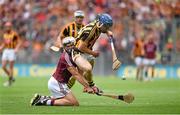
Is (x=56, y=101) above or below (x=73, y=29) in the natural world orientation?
below

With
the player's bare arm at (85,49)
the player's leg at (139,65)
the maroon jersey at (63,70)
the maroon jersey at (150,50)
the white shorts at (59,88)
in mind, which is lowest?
the player's leg at (139,65)

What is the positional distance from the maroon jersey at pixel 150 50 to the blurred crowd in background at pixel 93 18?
1212 mm

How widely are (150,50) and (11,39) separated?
986cm

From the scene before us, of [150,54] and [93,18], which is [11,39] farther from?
[150,54]

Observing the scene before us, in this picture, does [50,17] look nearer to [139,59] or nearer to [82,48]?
[139,59]

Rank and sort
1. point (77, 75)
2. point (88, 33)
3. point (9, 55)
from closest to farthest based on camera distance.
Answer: point (77, 75)
point (88, 33)
point (9, 55)

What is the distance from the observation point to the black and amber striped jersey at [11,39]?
27797 mm

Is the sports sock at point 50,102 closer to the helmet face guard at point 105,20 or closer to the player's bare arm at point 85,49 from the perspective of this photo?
the player's bare arm at point 85,49

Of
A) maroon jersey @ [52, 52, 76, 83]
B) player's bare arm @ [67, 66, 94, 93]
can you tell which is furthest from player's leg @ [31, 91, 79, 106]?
player's bare arm @ [67, 66, 94, 93]

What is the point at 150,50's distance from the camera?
3528 centimetres

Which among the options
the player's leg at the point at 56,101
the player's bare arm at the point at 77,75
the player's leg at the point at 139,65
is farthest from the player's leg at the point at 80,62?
the player's leg at the point at 139,65

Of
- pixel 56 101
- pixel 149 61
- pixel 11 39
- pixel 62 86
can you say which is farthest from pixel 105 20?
pixel 149 61

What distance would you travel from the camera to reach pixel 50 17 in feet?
121

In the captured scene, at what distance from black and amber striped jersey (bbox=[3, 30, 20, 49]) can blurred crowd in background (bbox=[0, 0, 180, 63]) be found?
815 cm
